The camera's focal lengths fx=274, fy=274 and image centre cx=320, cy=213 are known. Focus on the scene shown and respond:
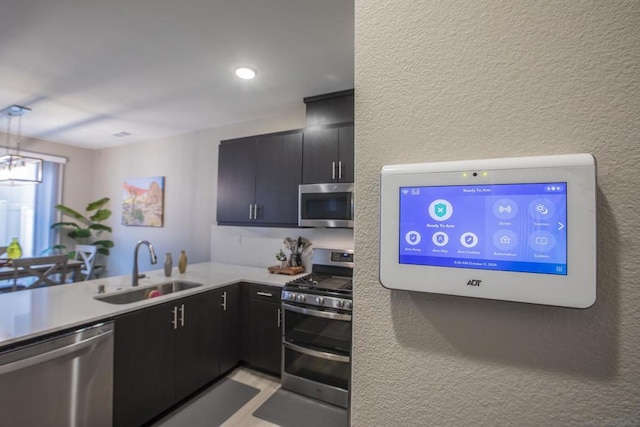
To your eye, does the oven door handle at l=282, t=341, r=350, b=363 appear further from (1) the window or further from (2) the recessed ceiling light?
(1) the window

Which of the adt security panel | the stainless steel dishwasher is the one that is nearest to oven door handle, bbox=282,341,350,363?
the stainless steel dishwasher

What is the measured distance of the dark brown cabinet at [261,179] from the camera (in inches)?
101

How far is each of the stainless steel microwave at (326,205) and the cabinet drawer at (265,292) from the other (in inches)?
23.9

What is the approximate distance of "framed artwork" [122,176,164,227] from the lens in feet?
13.0

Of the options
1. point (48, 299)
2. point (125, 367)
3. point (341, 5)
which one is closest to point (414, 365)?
point (341, 5)

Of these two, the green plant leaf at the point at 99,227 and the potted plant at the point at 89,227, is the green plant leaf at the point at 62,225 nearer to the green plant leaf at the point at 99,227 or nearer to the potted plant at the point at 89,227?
the potted plant at the point at 89,227

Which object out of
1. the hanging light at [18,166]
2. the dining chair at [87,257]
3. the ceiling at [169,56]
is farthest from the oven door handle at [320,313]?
the hanging light at [18,166]

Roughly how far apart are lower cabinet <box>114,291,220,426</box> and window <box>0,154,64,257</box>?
378 centimetres

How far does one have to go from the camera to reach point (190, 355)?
2.05 m

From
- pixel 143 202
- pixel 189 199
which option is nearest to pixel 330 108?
pixel 189 199

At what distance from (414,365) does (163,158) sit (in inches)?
175

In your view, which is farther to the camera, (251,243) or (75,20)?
(251,243)

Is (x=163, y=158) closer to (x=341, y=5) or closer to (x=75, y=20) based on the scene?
(x=75, y=20)

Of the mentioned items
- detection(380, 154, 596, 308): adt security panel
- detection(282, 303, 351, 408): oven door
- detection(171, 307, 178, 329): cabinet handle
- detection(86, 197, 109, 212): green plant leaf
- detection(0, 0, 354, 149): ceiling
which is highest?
detection(0, 0, 354, 149): ceiling
